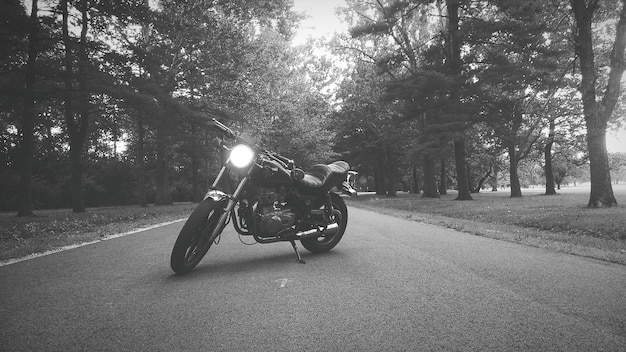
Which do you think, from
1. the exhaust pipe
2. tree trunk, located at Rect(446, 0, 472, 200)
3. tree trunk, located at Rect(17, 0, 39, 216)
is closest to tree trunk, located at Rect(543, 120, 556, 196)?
tree trunk, located at Rect(446, 0, 472, 200)

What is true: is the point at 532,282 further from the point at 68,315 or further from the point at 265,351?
the point at 68,315

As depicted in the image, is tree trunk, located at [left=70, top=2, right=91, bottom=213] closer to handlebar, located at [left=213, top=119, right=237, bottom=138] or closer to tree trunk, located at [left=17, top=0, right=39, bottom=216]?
tree trunk, located at [left=17, top=0, right=39, bottom=216]

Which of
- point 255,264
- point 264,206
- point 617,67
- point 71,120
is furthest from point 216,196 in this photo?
point 71,120

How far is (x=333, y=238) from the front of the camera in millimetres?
5133

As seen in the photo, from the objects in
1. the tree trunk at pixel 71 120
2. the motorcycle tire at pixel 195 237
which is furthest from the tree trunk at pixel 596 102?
the tree trunk at pixel 71 120

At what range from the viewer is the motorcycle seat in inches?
187

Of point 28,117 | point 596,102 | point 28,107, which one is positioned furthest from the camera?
point 28,117

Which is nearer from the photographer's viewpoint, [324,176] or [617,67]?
[324,176]

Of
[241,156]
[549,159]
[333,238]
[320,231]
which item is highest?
[549,159]

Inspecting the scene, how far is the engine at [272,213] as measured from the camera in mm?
4137

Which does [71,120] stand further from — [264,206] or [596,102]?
[596,102]

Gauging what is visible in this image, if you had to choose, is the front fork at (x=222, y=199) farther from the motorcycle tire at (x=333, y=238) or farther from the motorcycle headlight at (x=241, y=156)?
the motorcycle tire at (x=333, y=238)

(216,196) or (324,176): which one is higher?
(324,176)

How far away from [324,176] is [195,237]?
2107 mm
